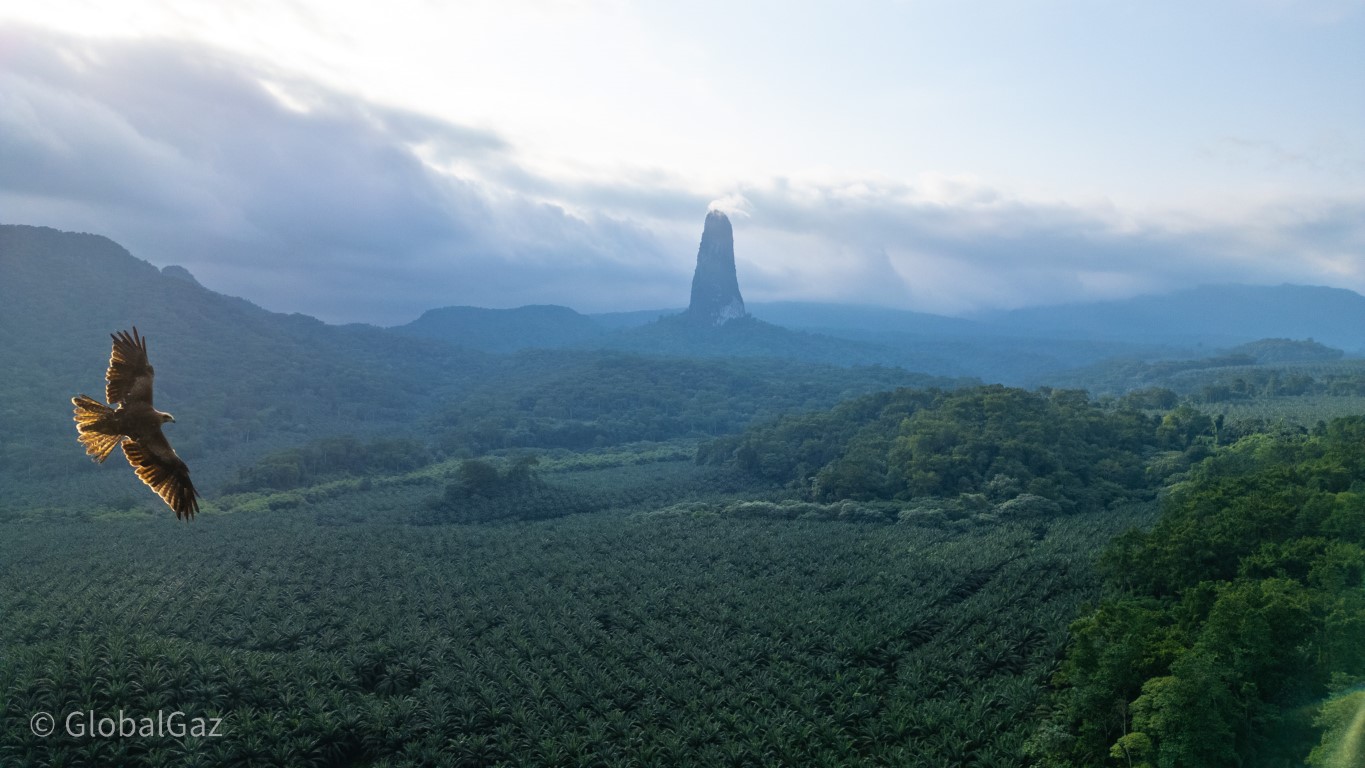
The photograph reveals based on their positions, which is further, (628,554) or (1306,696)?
(628,554)

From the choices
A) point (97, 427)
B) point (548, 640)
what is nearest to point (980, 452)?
point (548, 640)

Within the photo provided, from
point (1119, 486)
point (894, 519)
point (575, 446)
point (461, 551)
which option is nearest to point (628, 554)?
point (461, 551)

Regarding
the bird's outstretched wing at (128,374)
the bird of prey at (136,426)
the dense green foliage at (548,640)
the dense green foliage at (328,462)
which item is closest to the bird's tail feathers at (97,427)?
the bird of prey at (136,426)

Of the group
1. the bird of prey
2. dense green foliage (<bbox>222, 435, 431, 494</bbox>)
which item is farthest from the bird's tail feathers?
dense green foliage (<bbox>222, 435, 431, 494</bbox>)

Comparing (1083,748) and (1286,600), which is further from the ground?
(1286,600)

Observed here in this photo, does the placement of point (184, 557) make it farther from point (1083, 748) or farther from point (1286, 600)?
point (1286, 600)

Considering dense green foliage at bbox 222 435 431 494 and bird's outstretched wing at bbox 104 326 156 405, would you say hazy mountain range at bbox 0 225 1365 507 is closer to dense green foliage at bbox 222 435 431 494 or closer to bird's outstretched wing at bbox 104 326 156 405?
dense green foliage at bbox 222 435 431 494

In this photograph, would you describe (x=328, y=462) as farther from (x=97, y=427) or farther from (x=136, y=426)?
(x=97, y=427)

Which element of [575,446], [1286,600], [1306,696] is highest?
[1286,600]
